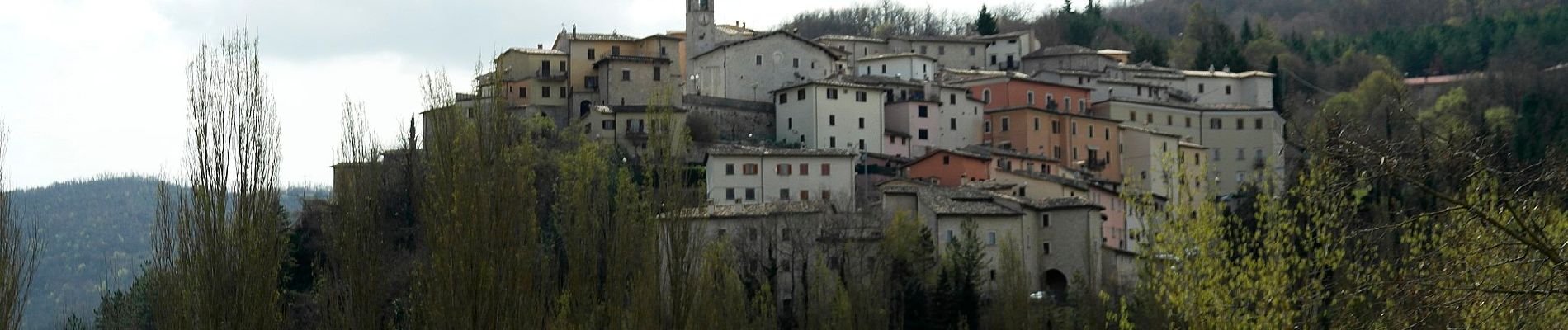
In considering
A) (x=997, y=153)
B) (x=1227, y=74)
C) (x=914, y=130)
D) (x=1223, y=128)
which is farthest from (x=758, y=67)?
(x=1227, y=74)

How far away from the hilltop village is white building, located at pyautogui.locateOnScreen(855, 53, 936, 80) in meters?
0.07

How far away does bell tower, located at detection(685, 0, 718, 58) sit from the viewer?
6956cm

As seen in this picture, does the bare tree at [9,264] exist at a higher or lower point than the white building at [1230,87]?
lower

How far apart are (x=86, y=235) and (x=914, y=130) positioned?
61.8 meters

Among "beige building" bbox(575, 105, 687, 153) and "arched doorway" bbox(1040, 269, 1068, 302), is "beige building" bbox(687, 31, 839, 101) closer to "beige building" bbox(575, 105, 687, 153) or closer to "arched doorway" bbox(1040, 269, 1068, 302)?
"beige building" bbox(575, 105, 687, 153)

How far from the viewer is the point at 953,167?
56625 millimetres

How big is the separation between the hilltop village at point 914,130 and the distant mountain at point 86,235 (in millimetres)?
23645

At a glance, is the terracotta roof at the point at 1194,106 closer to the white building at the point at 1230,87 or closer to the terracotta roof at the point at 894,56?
the white building at the point at 1230,87

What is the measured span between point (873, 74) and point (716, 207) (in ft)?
67.3

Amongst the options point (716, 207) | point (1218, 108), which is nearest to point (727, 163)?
point (716, 207)

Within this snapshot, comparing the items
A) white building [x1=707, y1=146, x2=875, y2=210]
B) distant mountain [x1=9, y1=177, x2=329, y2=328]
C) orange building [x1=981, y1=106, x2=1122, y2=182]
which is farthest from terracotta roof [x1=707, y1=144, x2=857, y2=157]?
distant mountain [x1=9, y1=177, x2=329, y2=328]

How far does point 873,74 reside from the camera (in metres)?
69.2

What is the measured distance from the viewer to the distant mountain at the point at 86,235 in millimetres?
87781

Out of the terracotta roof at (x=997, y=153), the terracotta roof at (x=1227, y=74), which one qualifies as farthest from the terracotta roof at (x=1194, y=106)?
the terracotta roof at (x=997, y=153)
